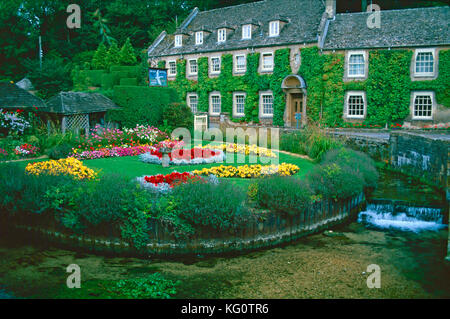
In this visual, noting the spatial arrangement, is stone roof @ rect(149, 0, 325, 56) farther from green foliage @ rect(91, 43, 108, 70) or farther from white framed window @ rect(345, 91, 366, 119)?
green foliage @ rect(91, 43, 108, 70)

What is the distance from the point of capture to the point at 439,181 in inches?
627

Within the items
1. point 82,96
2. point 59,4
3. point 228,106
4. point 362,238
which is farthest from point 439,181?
point 59,4

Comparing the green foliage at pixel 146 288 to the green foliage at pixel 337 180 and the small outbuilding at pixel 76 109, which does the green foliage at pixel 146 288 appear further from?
the small outbuilding at pixel 76 109

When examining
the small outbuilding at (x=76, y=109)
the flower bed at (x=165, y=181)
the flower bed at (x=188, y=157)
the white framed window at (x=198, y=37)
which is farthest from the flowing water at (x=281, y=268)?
the white framed window at (x=198, y=37)

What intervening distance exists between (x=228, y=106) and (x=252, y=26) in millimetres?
6665

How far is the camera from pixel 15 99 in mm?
20859

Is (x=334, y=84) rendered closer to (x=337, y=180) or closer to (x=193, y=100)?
(x=193, y=100)

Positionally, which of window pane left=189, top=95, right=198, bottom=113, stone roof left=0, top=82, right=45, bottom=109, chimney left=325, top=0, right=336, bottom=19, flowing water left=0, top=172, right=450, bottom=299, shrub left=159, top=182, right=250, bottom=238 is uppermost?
chimney left=325, top=0, right=336, bottom=19

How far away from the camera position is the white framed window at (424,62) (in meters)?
26.4

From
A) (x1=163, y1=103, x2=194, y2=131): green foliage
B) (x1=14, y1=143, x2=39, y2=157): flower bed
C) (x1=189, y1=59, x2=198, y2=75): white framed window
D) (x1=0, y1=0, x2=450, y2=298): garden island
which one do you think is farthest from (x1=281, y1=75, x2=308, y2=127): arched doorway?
(x1=14, y1=143, x2=39, y2=157): flower bed

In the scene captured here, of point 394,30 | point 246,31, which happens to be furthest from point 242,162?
point 246,31

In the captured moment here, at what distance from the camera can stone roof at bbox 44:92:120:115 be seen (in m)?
20.5

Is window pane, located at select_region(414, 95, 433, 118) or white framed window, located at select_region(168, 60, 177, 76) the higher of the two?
white framed window, located at select_region(168, 60, 177, 76)

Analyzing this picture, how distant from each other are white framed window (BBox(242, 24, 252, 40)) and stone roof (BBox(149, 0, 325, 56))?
318 millimetres
